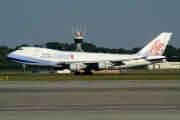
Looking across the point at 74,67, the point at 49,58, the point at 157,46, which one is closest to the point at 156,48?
the point at 157,46

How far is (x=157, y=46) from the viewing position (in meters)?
72.0

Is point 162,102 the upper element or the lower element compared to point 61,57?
lower

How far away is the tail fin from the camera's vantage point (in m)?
72.0

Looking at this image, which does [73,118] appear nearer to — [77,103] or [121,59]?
[77,103]

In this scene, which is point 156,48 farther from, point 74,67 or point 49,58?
point 49,58

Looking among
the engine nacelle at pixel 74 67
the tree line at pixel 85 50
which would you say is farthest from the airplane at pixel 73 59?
the tree line at pixel 85 50

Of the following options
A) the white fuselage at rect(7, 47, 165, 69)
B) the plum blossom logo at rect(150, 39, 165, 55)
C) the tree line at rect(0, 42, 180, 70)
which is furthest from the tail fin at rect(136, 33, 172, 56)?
the tree line at rect(0, 42, 180, 70)

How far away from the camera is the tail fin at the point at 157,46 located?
7200 cm

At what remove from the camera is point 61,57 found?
66.2 meters

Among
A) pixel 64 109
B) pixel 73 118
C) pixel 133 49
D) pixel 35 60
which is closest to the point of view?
pixel 73 118

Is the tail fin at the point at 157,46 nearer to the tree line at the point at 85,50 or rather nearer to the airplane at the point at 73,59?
the airplane at the point at 73,59

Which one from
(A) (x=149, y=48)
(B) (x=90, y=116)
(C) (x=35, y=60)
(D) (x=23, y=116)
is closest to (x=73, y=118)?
(B) (x=90, y=116)

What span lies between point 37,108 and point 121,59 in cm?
5014

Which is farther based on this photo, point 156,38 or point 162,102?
point 156,38
